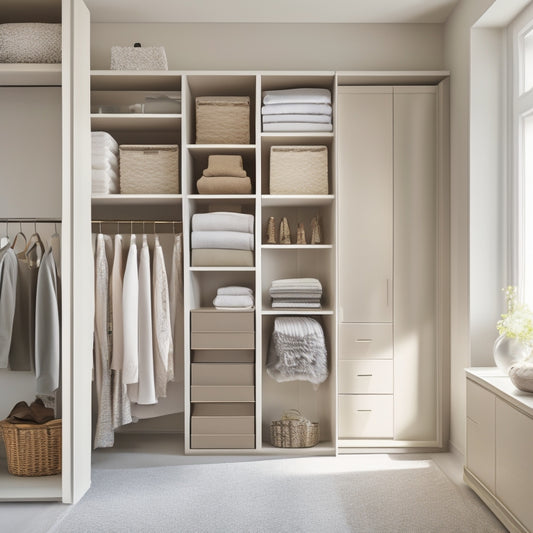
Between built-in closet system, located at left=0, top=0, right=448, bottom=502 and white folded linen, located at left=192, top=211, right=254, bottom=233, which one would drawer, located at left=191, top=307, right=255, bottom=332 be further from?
white folded linen, located at left=192, top=211, right=254, bottom=233

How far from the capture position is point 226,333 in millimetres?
3895

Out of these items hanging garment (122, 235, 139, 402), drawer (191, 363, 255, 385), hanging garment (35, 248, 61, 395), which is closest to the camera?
hanging garment (35, 248, 61, 395)

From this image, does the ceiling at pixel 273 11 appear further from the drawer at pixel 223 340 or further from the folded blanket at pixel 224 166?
the drawer at pixel 223 340

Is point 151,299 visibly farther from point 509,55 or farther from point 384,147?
point 509,55

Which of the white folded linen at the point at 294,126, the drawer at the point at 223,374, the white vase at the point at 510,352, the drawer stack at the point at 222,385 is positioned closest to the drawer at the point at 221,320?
the drawer stack at the point at 222,385

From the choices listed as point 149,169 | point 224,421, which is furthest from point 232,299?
point 149,169

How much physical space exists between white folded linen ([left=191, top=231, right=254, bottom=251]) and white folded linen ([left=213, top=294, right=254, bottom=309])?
316 millimetres

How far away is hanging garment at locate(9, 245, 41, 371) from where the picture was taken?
3.37 meters

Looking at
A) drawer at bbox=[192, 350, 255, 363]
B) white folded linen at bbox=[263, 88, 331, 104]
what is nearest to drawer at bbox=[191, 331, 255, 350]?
drawer at bbox=[192, 350, 255, 363]

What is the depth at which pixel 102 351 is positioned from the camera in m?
3.85

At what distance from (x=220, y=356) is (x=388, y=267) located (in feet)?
4.04

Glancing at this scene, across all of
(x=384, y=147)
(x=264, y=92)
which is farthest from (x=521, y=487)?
(x=264, y=92)

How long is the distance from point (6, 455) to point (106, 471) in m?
0.61

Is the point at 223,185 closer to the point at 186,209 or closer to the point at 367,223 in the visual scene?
the point at 186,209
